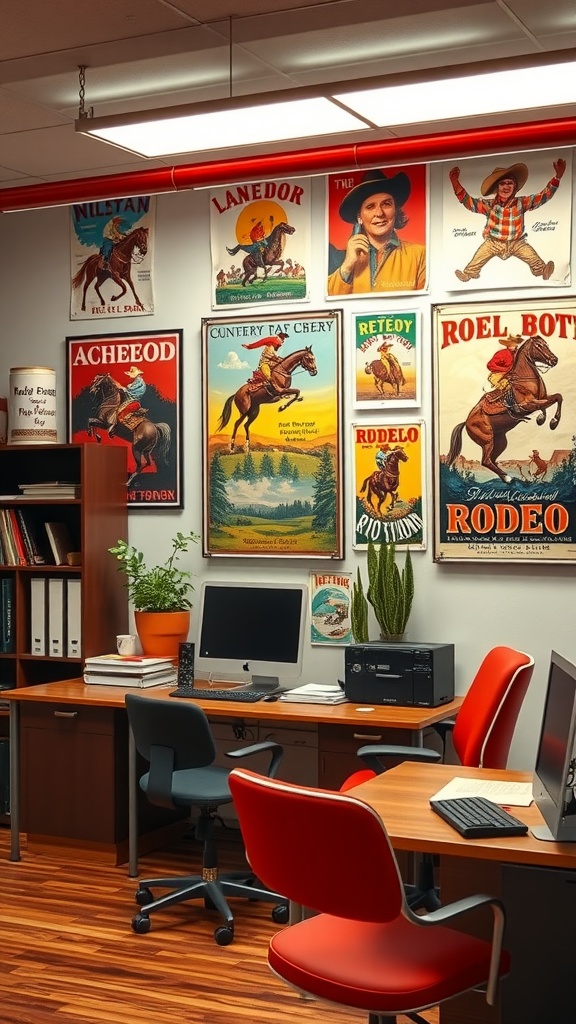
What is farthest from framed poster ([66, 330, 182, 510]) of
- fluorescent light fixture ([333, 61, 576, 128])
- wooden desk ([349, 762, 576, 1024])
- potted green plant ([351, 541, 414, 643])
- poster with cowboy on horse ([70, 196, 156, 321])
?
wooden desk ([349, 762, 576, 1024])

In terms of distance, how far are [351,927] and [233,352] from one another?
3358 mm

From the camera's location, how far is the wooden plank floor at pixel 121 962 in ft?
12.0

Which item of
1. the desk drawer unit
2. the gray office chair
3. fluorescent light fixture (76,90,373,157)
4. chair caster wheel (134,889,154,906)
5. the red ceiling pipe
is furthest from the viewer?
the desk drawer unit

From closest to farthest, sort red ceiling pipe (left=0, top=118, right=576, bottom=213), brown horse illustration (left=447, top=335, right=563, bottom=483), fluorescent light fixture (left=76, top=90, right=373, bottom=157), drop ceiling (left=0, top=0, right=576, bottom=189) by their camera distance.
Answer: drop ceiling (left=0, top=0, right=576, bottom=189)
fluorescent light fixture (left=76, top=90, right=373, bottom=157)
red ceiling pipe (left=0, top=118, right=576, bottom=213)
brown horse illustration (left=447, top=335, right=563, bottom=483)

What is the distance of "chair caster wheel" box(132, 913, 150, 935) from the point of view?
4352 millimetres

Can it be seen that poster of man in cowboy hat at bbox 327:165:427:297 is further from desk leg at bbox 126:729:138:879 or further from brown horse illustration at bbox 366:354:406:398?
desk leg at bbox 126:729:138:879

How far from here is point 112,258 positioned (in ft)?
19.6

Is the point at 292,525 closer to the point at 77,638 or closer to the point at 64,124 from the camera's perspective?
the point at 77,638

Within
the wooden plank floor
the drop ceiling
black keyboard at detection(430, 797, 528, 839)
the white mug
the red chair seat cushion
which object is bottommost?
the wooden plank floor

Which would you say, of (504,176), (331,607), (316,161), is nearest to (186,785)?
(331,607)

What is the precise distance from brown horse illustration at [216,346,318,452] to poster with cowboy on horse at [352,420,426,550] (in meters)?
0.37

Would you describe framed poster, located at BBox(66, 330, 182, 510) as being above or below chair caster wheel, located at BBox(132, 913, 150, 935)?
above

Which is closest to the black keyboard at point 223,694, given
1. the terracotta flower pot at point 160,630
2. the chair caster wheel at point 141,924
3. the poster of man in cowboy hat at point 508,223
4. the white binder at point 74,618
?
the terracotta flower pot at point 160,630

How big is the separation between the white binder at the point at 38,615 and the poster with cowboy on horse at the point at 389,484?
5.25 feet
